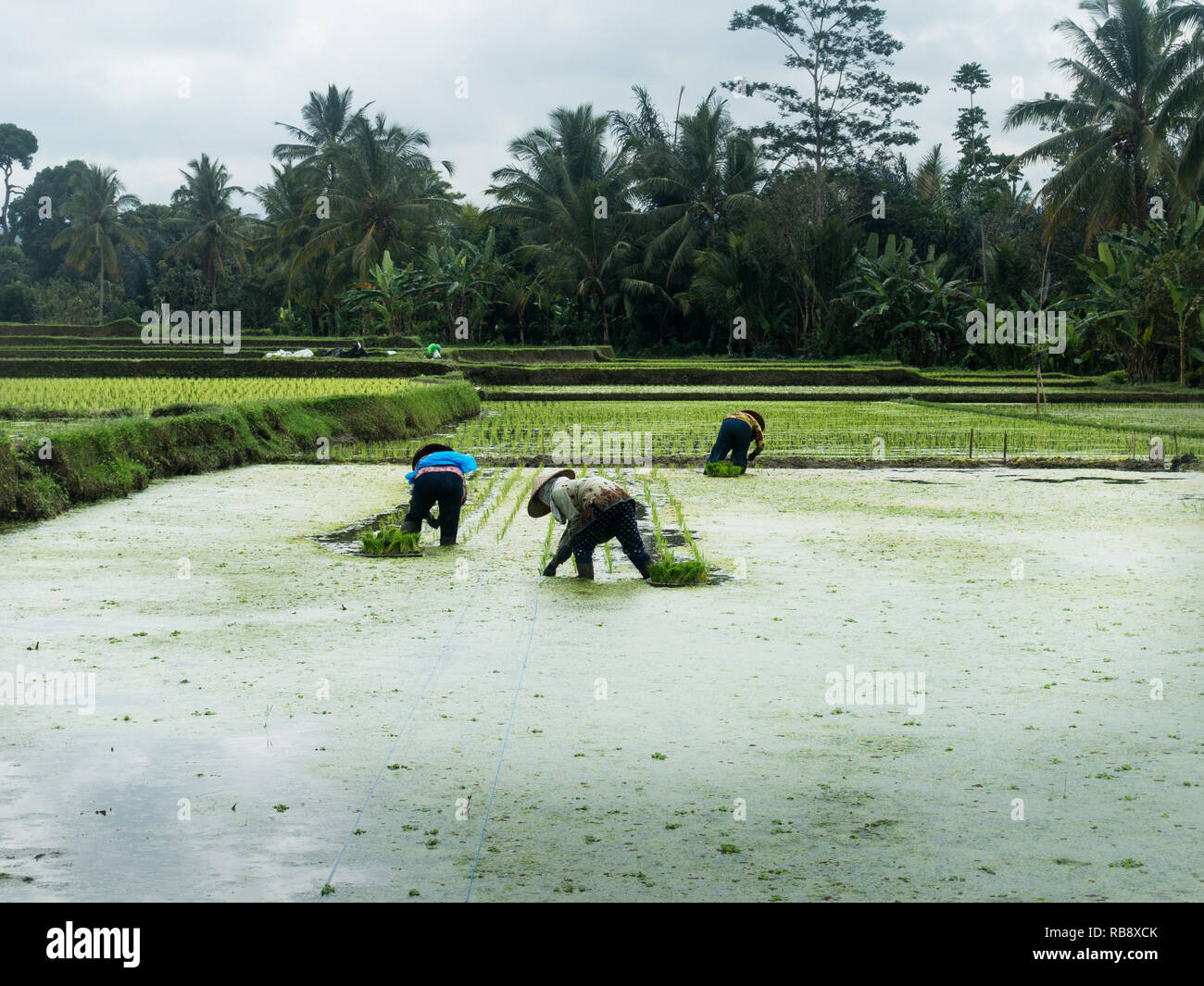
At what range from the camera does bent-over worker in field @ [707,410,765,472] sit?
11.8 metres

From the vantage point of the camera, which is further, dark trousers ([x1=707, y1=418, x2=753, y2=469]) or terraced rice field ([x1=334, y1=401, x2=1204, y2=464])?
terraced rice field ([x1=334, y1=401, x2=1204, y2=464])

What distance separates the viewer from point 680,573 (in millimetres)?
6781

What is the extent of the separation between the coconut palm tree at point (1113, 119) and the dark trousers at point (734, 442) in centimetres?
1663

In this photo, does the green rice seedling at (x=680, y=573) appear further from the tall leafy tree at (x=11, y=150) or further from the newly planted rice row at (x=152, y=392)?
the tall leafy tree at (x=11, y=150)

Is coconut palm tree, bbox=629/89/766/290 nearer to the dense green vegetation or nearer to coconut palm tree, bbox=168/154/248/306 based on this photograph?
the dense green vegetation

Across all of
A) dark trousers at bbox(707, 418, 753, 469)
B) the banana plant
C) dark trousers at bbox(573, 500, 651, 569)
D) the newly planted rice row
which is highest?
the banana plant

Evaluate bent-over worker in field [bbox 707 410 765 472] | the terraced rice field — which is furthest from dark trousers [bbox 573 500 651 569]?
the terraced rice field

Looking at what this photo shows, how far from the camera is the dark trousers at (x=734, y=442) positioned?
11852mm

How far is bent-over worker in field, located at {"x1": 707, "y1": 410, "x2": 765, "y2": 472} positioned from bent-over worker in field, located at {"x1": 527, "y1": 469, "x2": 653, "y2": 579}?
16.2 ft

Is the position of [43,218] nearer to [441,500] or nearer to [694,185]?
[694,185]

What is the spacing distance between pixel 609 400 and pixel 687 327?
1546 centimetres

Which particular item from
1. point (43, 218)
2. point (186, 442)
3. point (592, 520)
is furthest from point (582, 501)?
point (43, 218)

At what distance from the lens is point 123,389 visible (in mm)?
17891
